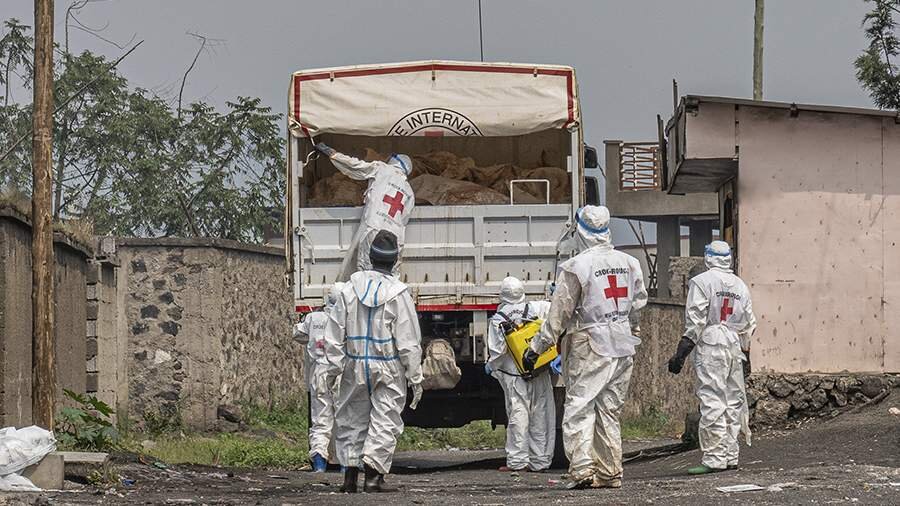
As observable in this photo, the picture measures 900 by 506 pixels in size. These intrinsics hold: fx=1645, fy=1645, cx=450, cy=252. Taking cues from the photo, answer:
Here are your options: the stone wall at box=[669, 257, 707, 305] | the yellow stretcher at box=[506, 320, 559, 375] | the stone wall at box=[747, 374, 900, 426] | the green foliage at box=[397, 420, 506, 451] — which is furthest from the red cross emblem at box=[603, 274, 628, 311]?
the stone wall at box=[669, 257, 707, 305]

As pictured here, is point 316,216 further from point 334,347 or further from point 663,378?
point 663,378

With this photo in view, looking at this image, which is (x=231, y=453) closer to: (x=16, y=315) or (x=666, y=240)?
(x=16, y=315)

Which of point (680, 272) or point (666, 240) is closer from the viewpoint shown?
point (680, 272)

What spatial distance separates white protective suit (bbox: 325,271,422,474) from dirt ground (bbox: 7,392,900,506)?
389 millimetres

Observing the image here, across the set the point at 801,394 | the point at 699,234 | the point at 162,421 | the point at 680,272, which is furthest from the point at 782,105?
the point at 699,234

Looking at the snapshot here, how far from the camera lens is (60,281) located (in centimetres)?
1627

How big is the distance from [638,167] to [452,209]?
78.1 feet

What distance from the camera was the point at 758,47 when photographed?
99.8 feet

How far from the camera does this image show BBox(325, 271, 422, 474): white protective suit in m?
11.0

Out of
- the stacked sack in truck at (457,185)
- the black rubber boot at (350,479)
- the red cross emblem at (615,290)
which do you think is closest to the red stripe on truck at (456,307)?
the stacked sack in truck at (457,185)

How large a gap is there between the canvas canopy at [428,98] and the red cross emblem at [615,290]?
445cm

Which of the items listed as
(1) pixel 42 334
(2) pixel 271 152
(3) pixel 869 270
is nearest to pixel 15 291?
(1) pixel 42 334

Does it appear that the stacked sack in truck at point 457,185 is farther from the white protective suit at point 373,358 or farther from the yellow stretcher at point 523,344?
the white protective suit at point 373,358

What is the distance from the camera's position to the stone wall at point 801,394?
16172 millimetres
